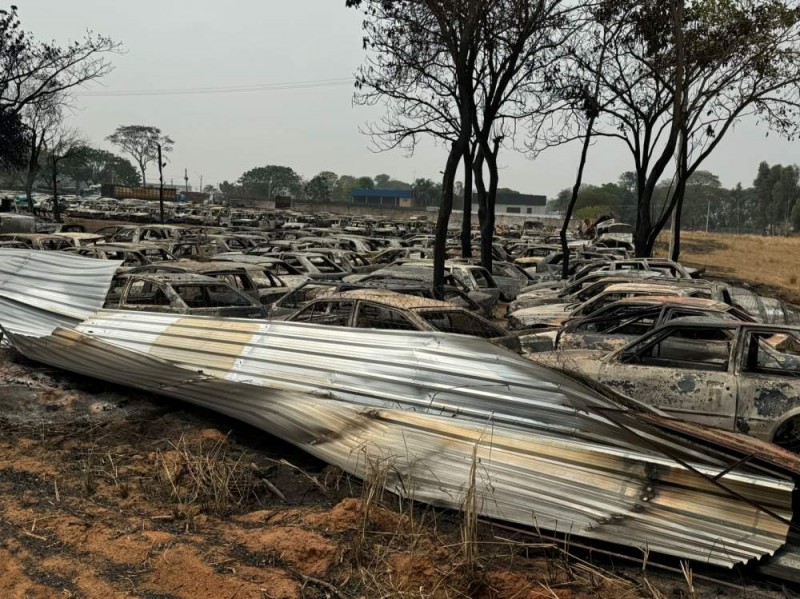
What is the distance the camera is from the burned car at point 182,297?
906 centimetres

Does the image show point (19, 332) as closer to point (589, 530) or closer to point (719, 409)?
point (589, 530)

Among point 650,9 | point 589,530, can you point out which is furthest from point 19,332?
point 650,9

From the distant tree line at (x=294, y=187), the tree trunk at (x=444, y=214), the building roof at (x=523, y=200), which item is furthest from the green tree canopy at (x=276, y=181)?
the tree trunk at (x=444, y=214)

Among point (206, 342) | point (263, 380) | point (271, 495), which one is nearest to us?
point (271, 495)

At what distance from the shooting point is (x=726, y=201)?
126m

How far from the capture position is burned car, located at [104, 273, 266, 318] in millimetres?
9062

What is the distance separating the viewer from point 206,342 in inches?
270

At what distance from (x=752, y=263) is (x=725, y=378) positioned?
39.5 metres

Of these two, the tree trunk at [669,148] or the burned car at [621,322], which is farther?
the tree trunk at [669,148]

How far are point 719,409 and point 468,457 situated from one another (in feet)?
9.53

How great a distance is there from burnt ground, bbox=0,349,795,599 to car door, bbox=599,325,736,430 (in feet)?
8.18

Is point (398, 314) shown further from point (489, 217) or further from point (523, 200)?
point (523, 200)

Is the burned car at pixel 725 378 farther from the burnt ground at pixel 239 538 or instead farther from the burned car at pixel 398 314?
the burnt ground at pixel 239 538

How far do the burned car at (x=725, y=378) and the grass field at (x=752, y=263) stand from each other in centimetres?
1727
